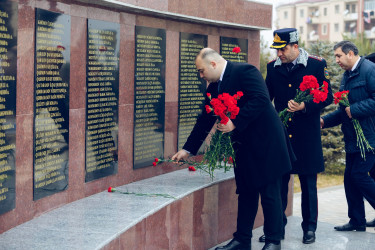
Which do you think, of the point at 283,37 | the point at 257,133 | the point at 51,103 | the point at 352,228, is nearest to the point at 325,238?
the point at 352,228

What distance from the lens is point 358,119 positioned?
6.41m

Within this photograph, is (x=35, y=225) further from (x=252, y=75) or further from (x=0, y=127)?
(x=252, y=75)

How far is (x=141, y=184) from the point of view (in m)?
5.93

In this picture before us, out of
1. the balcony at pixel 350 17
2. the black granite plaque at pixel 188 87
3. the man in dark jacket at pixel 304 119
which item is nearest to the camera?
the man in dark jacket at pixel 304 119

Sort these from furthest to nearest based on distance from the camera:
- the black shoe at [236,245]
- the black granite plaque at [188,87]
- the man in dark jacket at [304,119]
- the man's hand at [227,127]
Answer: the black granite plaque at [188,87], the man in dark jacket at [304,119], the black shoe at [236,245], the man's hand at [227,127]

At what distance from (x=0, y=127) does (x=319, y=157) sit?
318 cm

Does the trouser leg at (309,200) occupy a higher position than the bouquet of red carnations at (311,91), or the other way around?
the bouquet of red carnations at (311,91)

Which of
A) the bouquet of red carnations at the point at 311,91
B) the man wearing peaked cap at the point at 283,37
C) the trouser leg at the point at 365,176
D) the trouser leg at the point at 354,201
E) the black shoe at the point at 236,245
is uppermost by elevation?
the man wearing peaked cap at the point at 283,37

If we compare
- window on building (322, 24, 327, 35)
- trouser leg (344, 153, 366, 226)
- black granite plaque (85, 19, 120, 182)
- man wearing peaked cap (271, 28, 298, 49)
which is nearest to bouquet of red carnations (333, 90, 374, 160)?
trouser leg (344, 153, 366, 226)

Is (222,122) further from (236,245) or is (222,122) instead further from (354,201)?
(354,201)

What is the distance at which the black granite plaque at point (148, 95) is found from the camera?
602 centimetres

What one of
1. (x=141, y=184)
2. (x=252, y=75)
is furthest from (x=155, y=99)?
(x=252, y=75)

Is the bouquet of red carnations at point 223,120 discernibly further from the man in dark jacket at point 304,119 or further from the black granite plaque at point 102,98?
the black granite plaque at point 102,98

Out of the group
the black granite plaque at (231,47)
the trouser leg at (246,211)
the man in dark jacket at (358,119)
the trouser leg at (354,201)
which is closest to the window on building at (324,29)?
the black granite plaque at (231,47)
